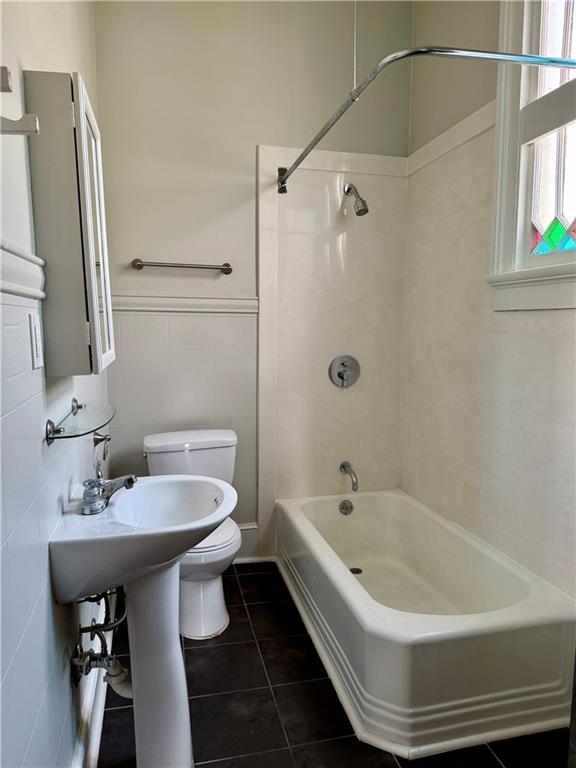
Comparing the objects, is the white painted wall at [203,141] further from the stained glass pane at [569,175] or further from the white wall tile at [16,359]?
the white wall tile at [16,359]

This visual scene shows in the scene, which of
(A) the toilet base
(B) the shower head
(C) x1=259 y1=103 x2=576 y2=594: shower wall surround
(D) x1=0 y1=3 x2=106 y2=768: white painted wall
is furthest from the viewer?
(B) the shower head

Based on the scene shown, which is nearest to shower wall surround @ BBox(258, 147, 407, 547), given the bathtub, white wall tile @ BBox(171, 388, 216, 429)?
white wall tile @ BBox(171, 388, 216, 429)

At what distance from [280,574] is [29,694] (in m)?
1.74

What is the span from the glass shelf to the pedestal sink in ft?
0.77

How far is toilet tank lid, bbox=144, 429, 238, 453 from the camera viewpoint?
2230 mm

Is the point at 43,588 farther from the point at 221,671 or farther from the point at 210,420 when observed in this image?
the point at 210,420

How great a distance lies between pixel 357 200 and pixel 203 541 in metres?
1.62

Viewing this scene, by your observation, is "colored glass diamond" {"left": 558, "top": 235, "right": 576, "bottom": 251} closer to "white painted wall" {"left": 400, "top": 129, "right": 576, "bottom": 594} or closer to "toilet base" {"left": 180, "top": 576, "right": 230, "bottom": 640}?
"white painted wall" {"left": 400, "top": 129, "right": 576, "bottom": 594}

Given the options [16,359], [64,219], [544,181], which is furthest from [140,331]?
[544,181]

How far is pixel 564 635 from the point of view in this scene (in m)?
1.56

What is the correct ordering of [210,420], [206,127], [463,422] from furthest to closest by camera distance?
[210,420], [206,127], [463,422]

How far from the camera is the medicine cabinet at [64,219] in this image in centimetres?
106

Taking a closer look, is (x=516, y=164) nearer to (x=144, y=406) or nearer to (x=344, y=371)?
(x=344, y=371)

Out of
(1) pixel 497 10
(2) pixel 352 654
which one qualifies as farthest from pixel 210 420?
(1) pixel 497 10
